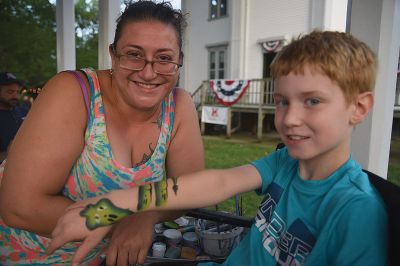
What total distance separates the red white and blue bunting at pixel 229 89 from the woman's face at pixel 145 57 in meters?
10.9

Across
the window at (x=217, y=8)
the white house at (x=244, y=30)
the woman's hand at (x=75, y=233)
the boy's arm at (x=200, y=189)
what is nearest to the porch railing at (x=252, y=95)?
the white house at (x=244, y=30)

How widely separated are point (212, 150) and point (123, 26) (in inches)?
315

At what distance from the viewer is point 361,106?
1190 millimetres

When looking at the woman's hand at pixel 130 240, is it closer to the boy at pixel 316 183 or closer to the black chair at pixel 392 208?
the boy at pixel 316 183

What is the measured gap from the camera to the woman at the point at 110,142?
4.37 ft

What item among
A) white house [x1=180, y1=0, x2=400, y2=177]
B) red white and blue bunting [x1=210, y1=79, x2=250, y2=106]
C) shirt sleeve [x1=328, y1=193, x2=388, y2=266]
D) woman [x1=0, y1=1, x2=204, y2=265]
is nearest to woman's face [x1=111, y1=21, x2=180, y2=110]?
woman [x1=0, y1=1, x2=204, y2=265]

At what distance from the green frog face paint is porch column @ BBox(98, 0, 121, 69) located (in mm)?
3465

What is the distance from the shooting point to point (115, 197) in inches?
44.1

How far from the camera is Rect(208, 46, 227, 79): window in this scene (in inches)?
571

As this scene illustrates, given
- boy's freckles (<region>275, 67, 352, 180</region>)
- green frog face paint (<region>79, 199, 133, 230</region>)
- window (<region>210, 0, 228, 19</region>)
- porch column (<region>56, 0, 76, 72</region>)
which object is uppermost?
window (<region>210, 0, 228, 19</region>)

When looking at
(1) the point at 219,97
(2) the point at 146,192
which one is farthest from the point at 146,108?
(1) the point at 219,97

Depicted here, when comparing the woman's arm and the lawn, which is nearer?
the woman's arm

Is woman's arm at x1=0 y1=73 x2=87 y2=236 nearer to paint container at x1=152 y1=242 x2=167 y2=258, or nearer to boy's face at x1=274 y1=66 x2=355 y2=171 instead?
boy's face at x1=274 y1=66 x2=355 y2=171

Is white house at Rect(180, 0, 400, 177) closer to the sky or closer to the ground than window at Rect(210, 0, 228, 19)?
closer to the ground
